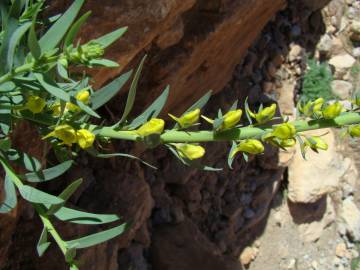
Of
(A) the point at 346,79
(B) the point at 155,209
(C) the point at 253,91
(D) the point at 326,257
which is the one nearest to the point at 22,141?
(B) the point at 155,209

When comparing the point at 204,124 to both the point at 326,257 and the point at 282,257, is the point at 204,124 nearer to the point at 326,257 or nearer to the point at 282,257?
the point at 282,257

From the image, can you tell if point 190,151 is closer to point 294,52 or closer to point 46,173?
point 46,173

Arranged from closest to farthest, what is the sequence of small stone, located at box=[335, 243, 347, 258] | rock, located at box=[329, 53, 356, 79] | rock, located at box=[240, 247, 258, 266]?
rock, located at box=[240, 247, 258, 266] → small stone, located at box=[335, 243, 347, 258] → rock, located at box=[329, 53, 356, 79]

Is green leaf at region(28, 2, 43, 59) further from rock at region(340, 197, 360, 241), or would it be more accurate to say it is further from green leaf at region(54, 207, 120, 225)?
rock at region(340, 197, 360, 241)

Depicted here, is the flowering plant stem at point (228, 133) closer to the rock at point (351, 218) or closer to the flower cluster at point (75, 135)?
the flower cluster at point (75, 135)

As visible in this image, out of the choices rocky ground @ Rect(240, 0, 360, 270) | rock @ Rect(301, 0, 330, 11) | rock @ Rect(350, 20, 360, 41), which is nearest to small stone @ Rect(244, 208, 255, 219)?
rocky ground @ Rect(240, 0, 360, 270)

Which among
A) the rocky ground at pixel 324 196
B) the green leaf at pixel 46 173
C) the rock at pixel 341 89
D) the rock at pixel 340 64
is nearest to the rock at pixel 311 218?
the rocky ground at pixel 324 196
